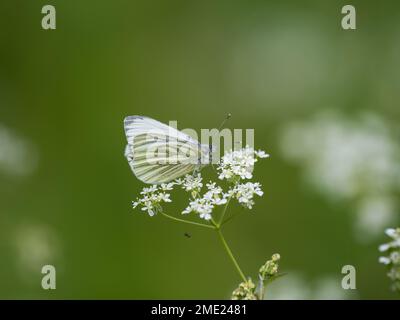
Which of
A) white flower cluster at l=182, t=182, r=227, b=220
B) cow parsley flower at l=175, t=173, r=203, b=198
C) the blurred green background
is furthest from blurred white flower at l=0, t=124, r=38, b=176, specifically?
white flower cluster at l=182, t=182, r=227, b=220

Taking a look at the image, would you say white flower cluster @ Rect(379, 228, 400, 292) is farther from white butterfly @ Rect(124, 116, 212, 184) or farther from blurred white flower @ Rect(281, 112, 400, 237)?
blurred white flower @ Rect(281, 112, 400, 237)

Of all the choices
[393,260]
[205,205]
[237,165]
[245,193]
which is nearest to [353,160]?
[237,165]

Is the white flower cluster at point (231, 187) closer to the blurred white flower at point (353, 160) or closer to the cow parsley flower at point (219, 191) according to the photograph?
the cow parsley flower at point (219, 191)

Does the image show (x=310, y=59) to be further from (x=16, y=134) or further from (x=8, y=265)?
(x=8, y=265)

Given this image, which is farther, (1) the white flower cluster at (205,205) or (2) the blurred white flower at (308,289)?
(2) the blurred white flower at (308,289)

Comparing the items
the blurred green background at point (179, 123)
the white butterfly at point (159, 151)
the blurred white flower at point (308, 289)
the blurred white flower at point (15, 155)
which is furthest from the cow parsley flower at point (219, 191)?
the blurred white flower at point (15, 155)

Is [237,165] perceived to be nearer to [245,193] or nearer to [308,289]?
[245,193]
